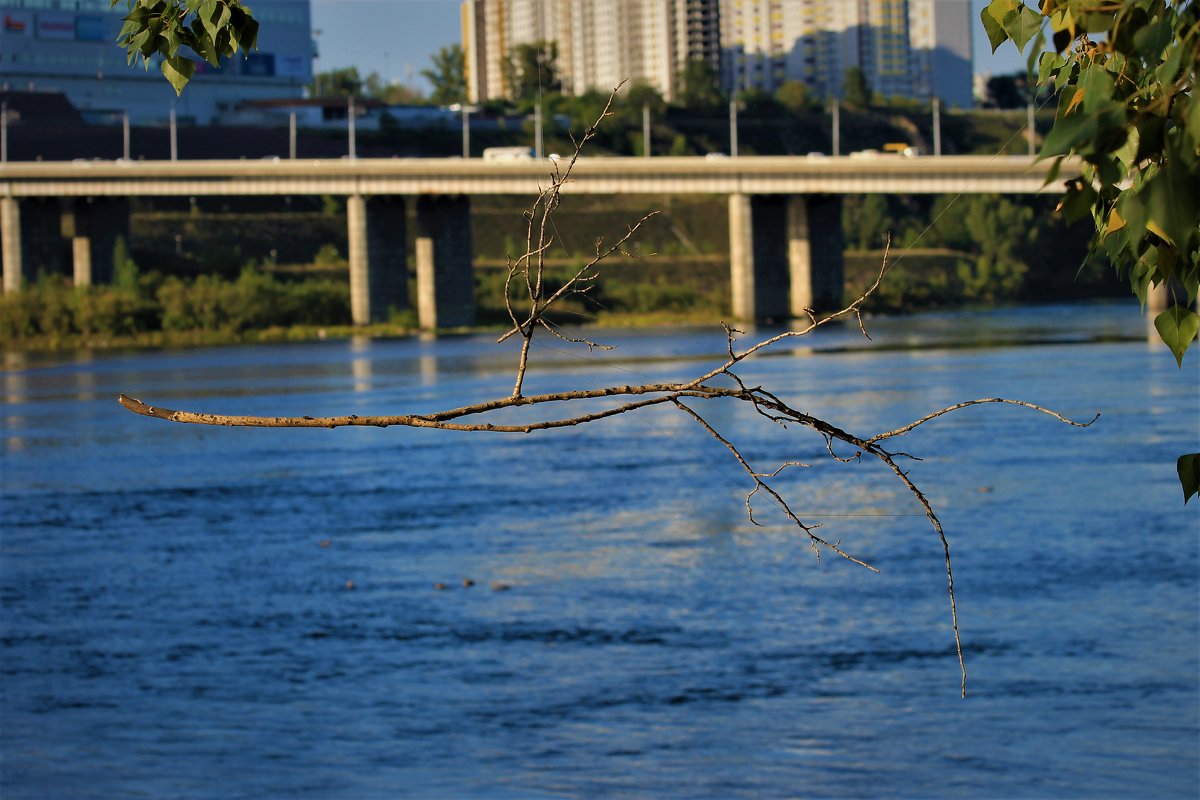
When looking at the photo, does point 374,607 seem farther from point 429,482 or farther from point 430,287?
point 430,287

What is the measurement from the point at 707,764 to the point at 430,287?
246 ft

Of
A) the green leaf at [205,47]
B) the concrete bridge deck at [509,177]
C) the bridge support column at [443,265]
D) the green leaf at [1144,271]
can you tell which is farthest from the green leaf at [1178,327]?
the bridge support column at [443,265]

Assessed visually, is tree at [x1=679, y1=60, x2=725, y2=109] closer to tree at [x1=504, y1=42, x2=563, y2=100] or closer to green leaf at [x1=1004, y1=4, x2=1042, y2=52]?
tree at [x1=504, y1=42, x2=563, y2=100]

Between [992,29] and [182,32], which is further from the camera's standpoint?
[182,32]

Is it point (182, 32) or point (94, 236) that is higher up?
point (94, 236)

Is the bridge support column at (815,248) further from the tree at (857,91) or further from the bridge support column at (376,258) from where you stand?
the tree at (857,91)

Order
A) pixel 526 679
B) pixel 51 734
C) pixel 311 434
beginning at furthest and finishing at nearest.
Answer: pixel 311 434 → pixel 526 679 → pixel 51 734

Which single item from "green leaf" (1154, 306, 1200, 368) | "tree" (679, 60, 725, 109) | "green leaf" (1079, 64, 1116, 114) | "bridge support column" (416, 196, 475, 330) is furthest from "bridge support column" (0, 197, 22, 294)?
"green leaf" (1079, 64, 1116, 114)

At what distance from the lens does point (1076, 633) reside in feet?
59.1

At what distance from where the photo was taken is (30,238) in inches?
3679

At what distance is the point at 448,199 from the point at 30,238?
71.7 ft

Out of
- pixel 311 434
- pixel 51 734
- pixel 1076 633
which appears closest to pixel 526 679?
pixel 51 734

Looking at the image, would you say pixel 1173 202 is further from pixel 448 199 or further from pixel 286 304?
pixel 448 199

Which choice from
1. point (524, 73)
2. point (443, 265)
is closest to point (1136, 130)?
point (443, 265)
